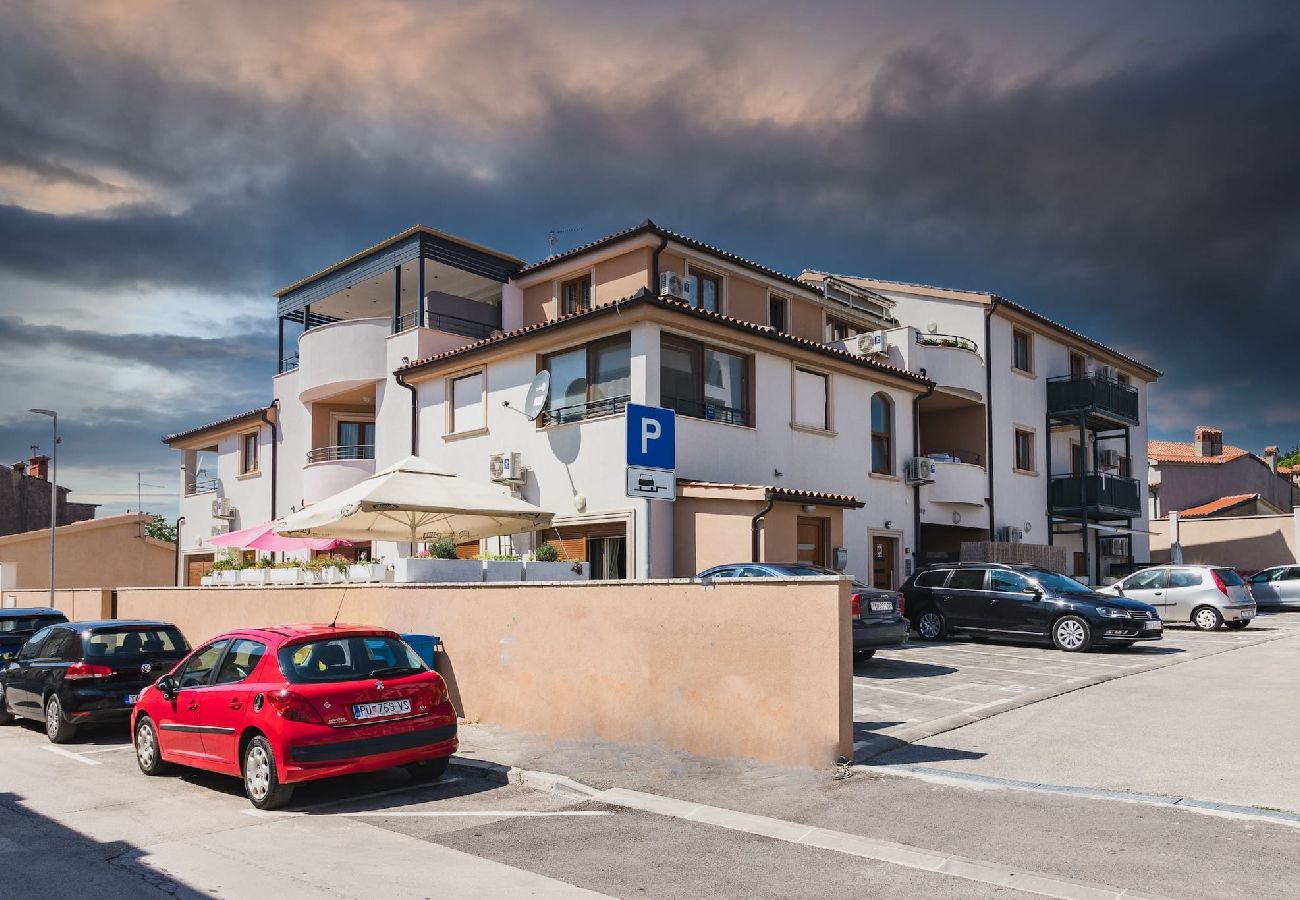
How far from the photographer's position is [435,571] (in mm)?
14766

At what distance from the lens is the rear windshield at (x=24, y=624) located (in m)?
18.0

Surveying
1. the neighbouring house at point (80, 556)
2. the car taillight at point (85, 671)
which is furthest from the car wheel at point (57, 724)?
the neighbouring house at point (80, 556)

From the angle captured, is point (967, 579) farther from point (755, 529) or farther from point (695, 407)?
point (695, 407)

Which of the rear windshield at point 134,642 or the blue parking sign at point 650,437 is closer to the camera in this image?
the blue parking sign at point 650,437

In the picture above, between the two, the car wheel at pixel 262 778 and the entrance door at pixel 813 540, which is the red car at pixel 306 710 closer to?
the car wheel at pixel 262 778

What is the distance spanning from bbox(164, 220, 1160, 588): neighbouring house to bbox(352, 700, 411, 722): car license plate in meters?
6.16

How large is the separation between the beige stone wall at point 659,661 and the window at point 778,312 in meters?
14.0

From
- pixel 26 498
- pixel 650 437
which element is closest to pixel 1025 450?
pixel 650 437

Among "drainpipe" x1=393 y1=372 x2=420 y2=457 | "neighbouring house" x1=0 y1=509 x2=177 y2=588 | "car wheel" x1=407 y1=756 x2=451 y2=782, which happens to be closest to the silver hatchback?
"drainpipe" x1=393 y1=372 x2=420 y2=457

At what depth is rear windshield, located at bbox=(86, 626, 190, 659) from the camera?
1352 cm

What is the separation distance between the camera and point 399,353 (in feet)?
84.8

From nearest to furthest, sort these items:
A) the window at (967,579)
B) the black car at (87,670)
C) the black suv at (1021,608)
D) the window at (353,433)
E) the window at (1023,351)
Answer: the black car at (87,670), the black suv at (1021,608), the window at (967,579), the window at (353,433), the window at (1023,351)

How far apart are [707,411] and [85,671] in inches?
459

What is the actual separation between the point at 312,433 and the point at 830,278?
15023 mm
